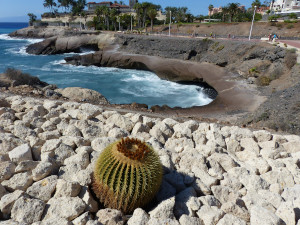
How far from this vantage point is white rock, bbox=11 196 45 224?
3.42 m

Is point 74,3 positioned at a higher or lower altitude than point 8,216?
higher

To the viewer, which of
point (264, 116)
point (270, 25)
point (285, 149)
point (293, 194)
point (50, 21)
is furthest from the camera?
point (50, 21)

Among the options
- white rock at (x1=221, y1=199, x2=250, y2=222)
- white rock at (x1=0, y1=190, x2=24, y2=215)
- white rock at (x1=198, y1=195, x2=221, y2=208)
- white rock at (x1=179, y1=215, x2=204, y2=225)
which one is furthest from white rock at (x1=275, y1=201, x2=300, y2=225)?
white rock at (x1=0, y1=190, x2=24, y2=215)

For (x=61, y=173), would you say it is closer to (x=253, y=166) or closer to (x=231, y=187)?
(x=231, y=187)

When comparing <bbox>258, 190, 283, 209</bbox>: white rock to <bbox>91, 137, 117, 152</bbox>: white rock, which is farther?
<bbox>91, 137, 117, 152</bbox>: white rock

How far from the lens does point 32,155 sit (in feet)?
15.9

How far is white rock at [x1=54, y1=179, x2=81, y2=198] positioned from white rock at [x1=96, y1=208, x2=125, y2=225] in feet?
1.87

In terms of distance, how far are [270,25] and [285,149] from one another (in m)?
50.2

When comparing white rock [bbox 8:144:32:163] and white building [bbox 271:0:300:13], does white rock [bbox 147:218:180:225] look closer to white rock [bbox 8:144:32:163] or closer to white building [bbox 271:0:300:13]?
white rock [bbox 8:144:32:163]

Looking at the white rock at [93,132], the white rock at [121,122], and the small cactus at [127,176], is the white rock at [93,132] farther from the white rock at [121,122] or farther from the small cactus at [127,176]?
the small cactus at [127,176]

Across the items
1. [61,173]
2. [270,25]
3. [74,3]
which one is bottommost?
[61,173]

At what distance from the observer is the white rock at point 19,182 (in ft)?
13.0

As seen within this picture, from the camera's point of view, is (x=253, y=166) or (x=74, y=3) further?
(x=74, y=3)

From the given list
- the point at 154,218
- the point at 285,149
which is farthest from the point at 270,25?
the point at 154,218
